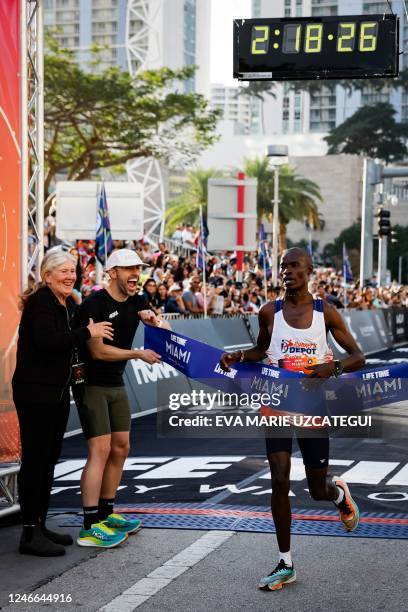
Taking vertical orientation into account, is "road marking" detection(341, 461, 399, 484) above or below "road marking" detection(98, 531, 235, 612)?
below

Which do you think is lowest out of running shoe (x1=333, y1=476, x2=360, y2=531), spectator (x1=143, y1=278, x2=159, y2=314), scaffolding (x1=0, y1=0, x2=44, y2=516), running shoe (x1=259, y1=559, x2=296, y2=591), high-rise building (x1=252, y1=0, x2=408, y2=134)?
running shoe (x1=259, y1=559, x2=296, y2=591)

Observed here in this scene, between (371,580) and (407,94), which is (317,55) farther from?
(407,94)

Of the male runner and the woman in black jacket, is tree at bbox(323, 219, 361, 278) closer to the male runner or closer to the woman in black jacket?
the woman in black jacket

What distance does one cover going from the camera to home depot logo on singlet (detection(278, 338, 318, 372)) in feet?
21.7

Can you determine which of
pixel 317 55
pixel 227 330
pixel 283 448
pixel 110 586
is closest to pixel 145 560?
pixel 110 586

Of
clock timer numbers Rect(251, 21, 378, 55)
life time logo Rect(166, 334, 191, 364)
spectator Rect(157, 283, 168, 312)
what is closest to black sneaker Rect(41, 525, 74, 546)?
life time logo Rect(166, 334, 191, 364)

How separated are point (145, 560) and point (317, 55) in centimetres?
1012

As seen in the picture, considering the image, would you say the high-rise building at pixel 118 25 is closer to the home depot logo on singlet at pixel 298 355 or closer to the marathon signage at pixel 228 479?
the marathon signage at pixel 228 479

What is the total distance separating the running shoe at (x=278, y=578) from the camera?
20.1 ft

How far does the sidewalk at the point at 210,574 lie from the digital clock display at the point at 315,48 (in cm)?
920

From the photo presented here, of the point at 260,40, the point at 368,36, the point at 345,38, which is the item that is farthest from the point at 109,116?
the point at 368,36

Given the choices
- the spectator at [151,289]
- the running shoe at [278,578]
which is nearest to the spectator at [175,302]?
the spectator at [151,289]

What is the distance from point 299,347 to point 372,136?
108067mm

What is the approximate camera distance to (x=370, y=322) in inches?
1235
